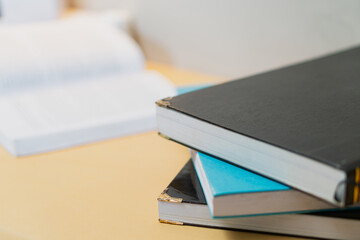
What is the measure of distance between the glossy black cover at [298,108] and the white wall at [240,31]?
0.43 feet

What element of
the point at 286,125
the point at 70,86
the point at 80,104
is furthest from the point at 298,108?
the point at 70,86

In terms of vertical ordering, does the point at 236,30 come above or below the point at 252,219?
above

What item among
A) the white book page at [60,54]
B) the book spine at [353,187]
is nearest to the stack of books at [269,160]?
the book spine at [353,187]

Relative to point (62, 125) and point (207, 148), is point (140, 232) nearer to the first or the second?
point (207, 148)

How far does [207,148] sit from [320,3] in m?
0.42

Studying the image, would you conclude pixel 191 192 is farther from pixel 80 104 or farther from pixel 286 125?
pixel 80 104

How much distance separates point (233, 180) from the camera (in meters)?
0.44

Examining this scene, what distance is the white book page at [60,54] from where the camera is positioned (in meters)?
0.90

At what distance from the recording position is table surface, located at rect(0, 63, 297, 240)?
0.49m

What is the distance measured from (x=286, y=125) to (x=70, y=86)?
0.55 meters

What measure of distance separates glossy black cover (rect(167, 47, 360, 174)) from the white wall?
0.13 metres

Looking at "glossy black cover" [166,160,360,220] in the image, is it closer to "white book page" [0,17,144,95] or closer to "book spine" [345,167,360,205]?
"book spine" [345,167,360,205]

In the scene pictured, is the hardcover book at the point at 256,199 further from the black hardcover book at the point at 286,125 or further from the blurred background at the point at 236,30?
the blurred background at the point at 236,30

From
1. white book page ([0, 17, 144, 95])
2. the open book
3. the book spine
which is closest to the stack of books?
the book spine
